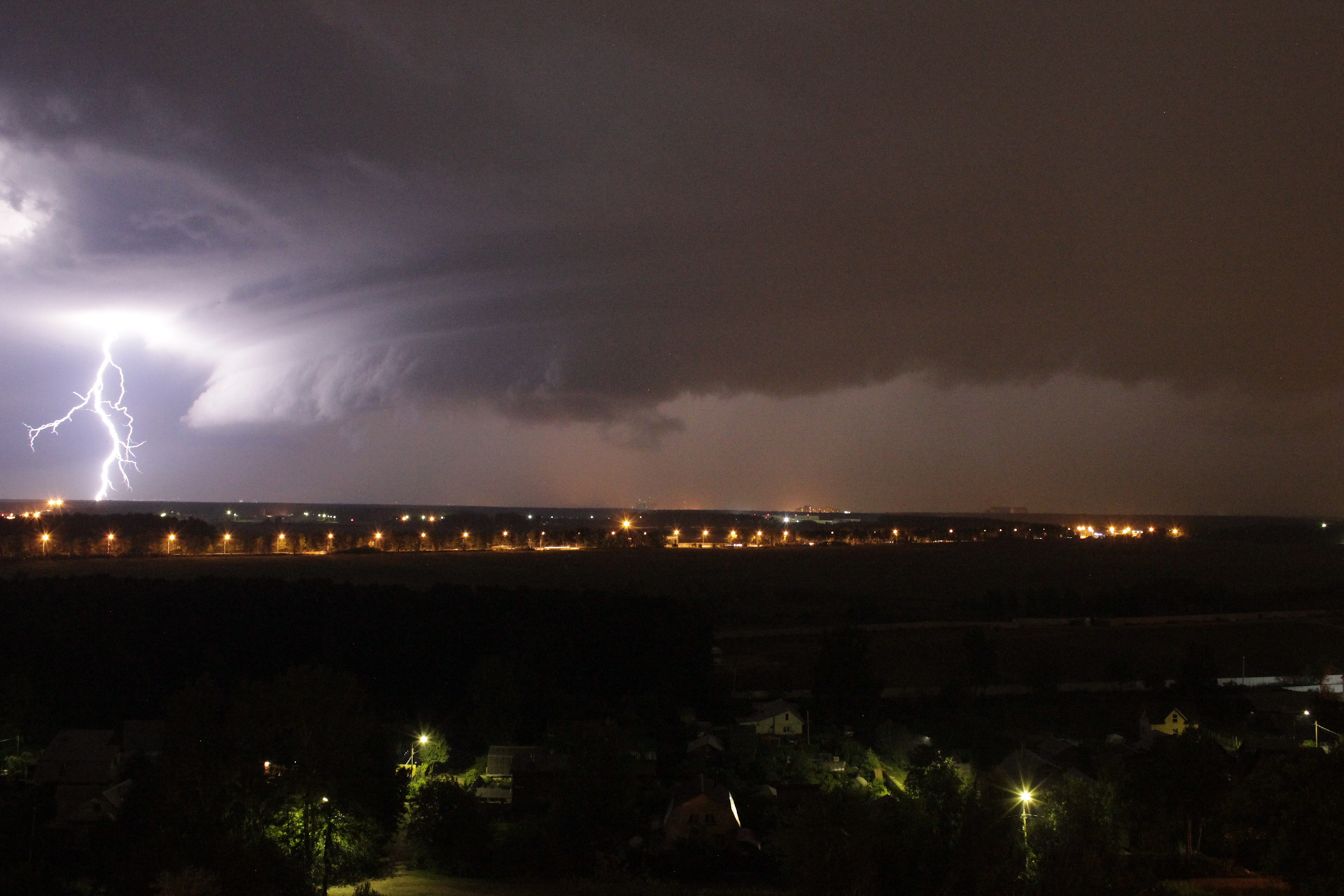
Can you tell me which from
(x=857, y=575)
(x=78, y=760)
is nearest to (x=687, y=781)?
(x=78, y=760)

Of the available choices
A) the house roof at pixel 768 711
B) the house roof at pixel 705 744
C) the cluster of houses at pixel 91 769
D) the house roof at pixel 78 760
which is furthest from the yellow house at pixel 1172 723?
the house roof at pixel 78 760

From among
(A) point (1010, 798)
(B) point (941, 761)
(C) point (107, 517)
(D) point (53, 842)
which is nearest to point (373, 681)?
(D) point (53, 842)

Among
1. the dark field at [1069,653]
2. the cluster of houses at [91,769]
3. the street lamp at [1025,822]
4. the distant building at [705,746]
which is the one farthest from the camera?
the dark field at [1069,653]

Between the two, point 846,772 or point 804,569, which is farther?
point 804,569

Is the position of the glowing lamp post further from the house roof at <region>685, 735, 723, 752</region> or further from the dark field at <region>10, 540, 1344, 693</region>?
the dark field at <region>10, 540, 1344, 693</region>

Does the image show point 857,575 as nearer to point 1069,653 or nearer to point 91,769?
point 1069,653

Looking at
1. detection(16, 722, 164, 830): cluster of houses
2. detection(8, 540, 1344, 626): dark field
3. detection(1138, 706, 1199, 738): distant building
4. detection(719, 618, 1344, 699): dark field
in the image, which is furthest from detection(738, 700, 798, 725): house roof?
detection(8, 540, 1344, 626): dark field

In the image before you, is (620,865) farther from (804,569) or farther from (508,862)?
(804,569)

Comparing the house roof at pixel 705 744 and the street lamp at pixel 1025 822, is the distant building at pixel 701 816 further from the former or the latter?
the street lamp at pixel 1025 822
